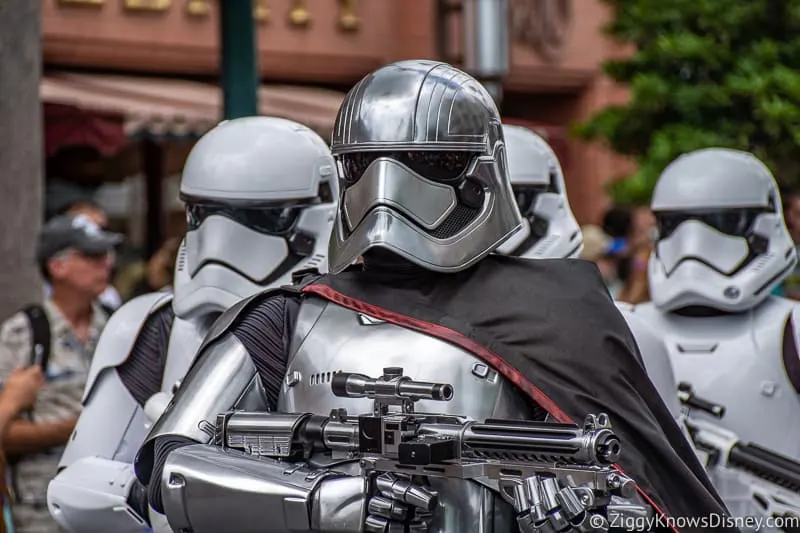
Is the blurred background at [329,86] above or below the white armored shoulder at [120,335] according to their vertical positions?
below

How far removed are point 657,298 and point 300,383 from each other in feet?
8.31

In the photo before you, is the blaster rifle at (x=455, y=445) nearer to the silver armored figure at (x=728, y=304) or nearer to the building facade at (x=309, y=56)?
the silver armored figure at (x=728, y=304)

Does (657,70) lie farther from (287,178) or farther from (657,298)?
(287,178)

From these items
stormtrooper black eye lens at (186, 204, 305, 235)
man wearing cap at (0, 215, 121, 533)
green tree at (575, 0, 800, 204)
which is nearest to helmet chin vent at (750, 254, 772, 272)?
stormtrooper black eye lens at (186, 204, 305, 235)

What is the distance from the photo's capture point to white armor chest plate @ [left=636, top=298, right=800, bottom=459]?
5305 mm

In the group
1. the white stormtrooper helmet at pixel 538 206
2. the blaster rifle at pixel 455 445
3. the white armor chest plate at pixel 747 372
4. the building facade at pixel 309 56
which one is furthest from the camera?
the building facade at pixel 309 56

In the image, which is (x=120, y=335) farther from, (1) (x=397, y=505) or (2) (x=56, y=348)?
(1) (x=397, y=505)

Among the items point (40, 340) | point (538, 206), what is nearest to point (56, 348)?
point (40, 340)

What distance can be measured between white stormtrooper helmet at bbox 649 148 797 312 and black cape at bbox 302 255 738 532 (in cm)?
208

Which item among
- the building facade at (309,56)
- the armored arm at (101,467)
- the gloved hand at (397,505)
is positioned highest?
the gloved hand at (397,505)

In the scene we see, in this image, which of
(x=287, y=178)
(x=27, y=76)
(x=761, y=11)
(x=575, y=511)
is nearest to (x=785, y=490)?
(x=287, y=178)

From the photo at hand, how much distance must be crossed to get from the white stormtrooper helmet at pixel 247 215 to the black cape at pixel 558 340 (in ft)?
3.08

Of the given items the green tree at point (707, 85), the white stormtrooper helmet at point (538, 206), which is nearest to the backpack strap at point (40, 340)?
the white stormtrooper helmet at point (538, 206)

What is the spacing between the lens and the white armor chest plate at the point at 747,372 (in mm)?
5305
